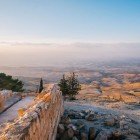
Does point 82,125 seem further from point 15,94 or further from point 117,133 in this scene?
point 15,94

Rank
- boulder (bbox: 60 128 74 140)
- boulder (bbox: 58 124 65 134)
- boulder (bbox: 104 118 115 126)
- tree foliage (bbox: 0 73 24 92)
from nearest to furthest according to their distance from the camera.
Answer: boulder (bbox: 60 128 74 140), boulder (bbox: 58 124 65 134), boulder (bbox: 104 118 115 126), tree foliage (bbox: 0 73 24 92)

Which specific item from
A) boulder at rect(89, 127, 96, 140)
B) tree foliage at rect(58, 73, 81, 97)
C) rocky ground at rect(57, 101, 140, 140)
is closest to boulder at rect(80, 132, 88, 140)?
rocky ground at rect(57, 101, 140, 140)

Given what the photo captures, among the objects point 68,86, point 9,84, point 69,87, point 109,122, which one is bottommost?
point 69,87

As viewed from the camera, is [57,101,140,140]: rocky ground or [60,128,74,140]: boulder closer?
[60,128,74,140]: boulder

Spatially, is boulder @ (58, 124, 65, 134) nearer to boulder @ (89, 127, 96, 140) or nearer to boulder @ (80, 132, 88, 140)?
boulder @ (80, 132, 88, 140)

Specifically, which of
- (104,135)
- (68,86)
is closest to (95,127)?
(104,135)

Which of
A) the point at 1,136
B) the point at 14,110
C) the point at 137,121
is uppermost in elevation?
the point at 1,136

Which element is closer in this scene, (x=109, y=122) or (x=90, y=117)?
(x=109, y=122)

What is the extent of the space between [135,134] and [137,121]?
15.0 feet

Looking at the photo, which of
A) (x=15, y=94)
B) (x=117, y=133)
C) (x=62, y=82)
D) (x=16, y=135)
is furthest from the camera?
(x=62, y=82)

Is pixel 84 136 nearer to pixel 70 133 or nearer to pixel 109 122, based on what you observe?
pixel 70 133

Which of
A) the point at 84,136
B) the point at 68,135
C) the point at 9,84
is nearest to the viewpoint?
the point at 68,135

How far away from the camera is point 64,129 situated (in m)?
21.5

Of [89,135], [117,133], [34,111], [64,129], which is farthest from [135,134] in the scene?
[34,111]
